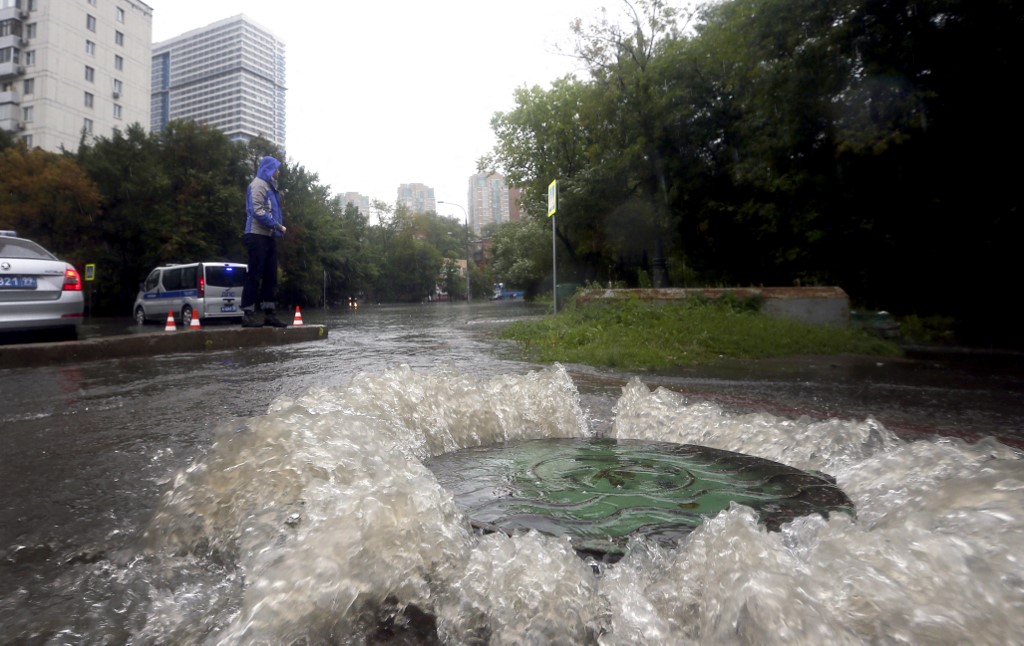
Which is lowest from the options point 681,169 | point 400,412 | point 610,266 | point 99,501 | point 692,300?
point 99,501

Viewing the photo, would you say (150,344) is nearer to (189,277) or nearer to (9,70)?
(189,277)

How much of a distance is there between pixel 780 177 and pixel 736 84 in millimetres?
2691

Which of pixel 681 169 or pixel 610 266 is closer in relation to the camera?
pixel 681 169

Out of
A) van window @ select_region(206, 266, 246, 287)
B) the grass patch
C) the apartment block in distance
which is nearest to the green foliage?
the grass patch

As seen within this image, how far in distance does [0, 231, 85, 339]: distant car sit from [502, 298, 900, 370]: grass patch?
5.37m

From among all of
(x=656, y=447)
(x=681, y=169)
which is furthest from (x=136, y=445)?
(x=681, y=169)

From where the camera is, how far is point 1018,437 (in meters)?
3.37

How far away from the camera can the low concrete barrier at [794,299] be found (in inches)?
416

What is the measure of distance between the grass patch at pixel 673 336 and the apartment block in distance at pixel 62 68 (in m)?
57.8

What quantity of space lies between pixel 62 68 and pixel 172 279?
50.0 m

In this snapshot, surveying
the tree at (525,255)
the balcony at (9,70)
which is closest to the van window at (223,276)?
the tree at (525,255)

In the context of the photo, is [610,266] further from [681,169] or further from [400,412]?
[400,412]

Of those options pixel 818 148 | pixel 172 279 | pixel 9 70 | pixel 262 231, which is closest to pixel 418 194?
pixel 9 70

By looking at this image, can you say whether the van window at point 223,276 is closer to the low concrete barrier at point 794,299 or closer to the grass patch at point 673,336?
the grass patch at point 673,336
